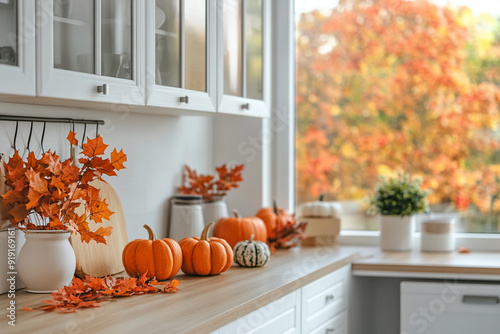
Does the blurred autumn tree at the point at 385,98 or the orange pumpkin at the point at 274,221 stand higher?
the blurred autumn tree at the point at 385,98

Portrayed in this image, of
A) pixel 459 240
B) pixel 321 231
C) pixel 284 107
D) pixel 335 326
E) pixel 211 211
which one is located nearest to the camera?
pixel 335 326

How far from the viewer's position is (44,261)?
6.28 feet

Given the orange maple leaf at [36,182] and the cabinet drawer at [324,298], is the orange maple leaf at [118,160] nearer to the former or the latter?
the orange maple leaf at [36,182]

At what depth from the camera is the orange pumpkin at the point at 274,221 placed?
3.07m

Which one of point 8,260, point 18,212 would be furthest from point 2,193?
point 8,260

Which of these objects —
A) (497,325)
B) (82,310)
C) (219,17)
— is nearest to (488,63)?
(497,325)

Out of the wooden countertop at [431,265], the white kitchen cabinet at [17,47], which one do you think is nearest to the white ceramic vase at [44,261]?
the white kitchen cabinet at [17,47]

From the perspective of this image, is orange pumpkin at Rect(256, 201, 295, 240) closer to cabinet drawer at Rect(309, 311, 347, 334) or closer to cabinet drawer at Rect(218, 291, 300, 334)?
cabinet drawer at Rect(309, 311, 347, 334)

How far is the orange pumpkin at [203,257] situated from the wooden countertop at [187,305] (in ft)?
0.09

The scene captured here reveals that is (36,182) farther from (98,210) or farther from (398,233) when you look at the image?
(398,233)

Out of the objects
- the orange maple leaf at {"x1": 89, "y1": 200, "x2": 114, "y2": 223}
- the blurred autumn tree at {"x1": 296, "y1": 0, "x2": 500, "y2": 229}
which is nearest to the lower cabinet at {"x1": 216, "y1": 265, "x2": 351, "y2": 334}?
the orange maple leaf at {"x1": 89, "y1": 200, "x2": 114, "y2": 223}

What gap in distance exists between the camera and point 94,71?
76.0 inches

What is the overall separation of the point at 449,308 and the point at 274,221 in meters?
0.81

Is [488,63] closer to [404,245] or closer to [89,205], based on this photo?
[404,245]
